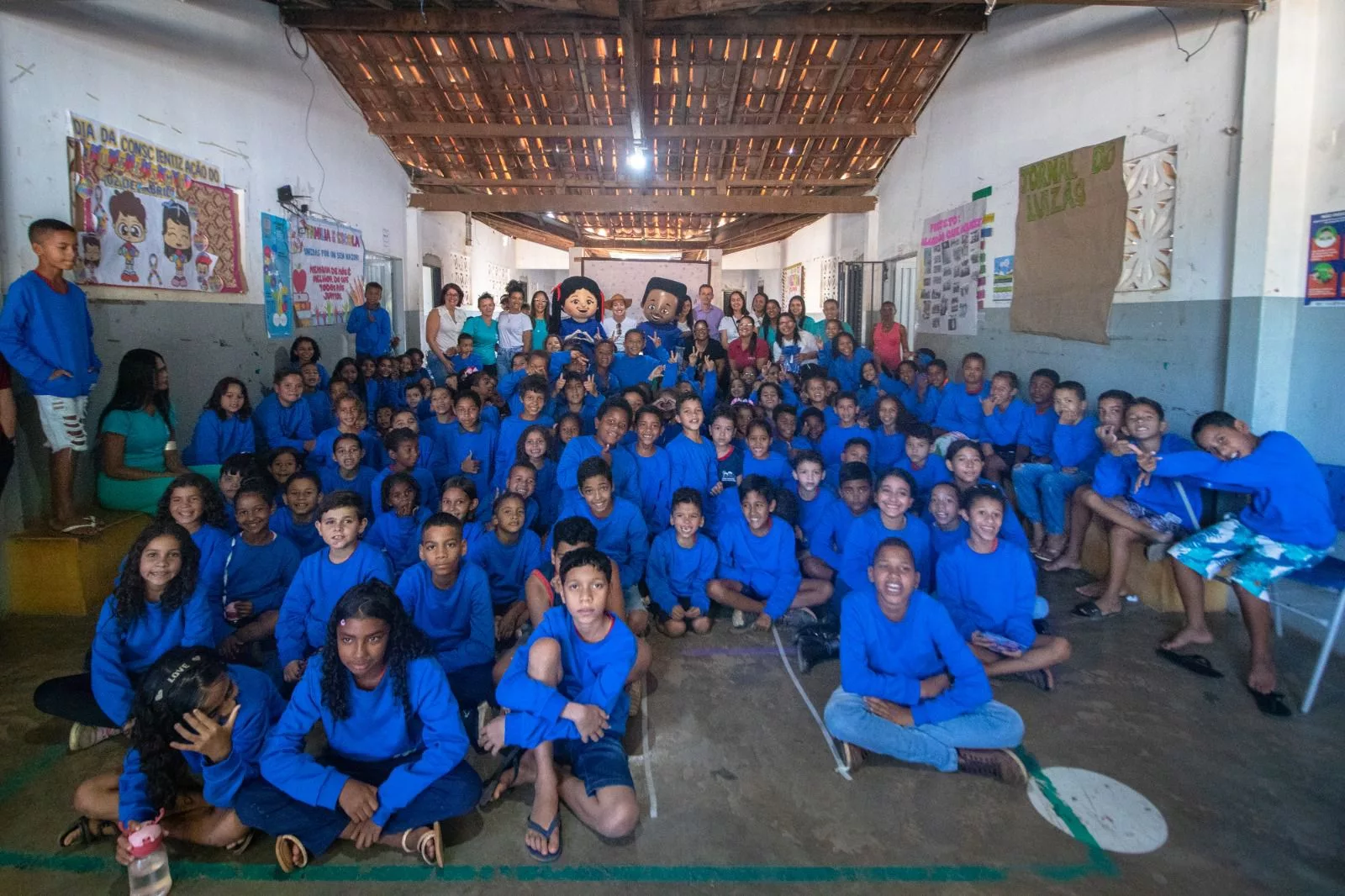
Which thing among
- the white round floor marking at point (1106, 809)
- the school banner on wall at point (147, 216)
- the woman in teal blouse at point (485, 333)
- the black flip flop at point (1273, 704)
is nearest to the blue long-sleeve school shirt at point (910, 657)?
the white round floor marking at point (1106, 809)

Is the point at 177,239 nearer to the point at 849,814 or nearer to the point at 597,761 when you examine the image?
the point at 597,761

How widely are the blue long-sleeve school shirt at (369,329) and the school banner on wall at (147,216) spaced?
1.86 m

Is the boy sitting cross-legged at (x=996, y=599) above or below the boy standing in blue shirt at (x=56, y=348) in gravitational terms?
below

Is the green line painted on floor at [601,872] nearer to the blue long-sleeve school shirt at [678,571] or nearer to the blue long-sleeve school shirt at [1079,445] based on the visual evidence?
the blue long-sleeve school shirt at [678,571]

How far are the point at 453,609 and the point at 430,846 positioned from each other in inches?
39.4

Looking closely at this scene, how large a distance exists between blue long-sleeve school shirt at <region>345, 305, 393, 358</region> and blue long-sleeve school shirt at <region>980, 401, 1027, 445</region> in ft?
18.7

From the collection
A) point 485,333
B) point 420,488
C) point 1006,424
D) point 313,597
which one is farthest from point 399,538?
point 485,333

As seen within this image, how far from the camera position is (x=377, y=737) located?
2.27 metres

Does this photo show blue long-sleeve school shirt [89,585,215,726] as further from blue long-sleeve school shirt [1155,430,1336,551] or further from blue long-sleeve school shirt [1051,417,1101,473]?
blue long-sleeve school shirt [1051,417,1101,473]

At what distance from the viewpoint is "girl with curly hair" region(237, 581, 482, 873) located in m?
2.12

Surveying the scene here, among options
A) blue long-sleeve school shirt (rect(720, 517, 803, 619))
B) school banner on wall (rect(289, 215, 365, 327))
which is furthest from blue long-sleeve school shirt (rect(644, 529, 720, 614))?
school banner on wall (rect(289, 215, 365, 327))

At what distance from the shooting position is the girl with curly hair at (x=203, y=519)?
305 cm

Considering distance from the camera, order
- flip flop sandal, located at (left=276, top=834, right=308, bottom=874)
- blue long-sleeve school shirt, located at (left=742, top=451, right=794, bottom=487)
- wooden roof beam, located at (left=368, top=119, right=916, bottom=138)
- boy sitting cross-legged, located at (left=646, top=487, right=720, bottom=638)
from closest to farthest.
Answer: flip flop sandal, located at (left=276, top=834, right=308, bottom=874) < boy sitting cross-legged, located at (left=646, top=487, right=720, bottom=638) < blue long-sleeve school shirt, located at (left=742, top=451, right=794, bottom=487) < wooden roof beam, located at (left=368, top=119, right=916, bottom=138)

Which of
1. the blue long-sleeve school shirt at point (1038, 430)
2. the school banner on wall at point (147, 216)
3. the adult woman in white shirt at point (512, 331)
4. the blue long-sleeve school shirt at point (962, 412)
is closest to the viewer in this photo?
the school banner on wall at point (147, 216)
